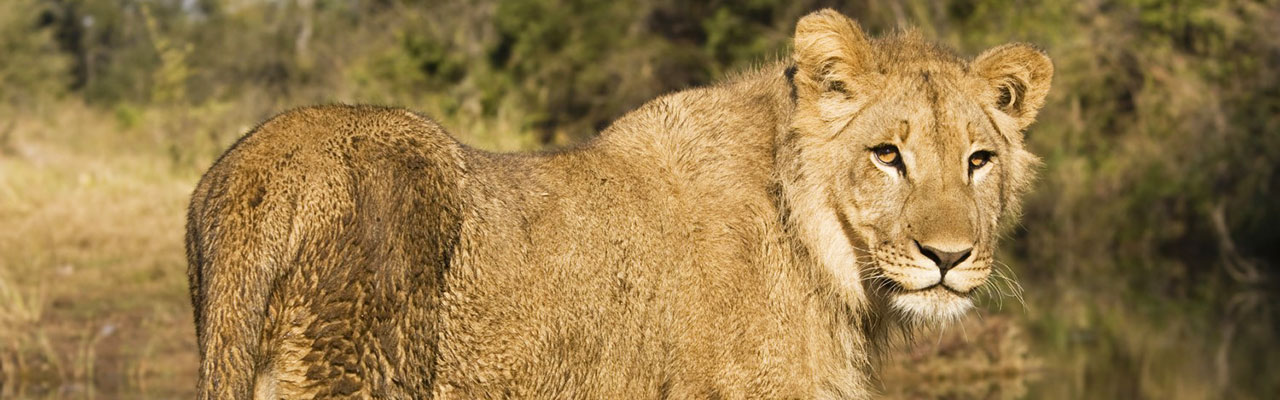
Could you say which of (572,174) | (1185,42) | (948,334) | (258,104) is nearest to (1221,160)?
(1185,42)

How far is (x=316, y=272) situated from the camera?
316cm

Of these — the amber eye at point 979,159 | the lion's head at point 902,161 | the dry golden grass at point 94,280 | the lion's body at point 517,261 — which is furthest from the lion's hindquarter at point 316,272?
the dry golden grass at point 94,280

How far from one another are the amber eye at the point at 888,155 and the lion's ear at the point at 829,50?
0.24m

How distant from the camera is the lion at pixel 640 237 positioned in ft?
10.4

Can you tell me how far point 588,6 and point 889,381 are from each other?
15.2 m

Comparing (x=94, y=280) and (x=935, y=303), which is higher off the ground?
(x=94, y=280)

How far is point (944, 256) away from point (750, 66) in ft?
4.54

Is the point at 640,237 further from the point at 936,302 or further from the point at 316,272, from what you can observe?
the point at 316,272

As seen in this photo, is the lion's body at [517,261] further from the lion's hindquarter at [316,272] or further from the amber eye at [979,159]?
the amber eye at [979,159]

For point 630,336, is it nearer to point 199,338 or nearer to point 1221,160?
point 199,338

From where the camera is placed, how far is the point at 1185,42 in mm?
21203

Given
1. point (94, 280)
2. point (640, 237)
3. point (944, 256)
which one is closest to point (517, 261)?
point (640, 237)

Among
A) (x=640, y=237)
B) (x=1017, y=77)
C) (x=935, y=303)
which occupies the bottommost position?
(x=935, y=303)

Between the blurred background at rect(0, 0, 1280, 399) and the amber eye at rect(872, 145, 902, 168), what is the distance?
37.4 inches
